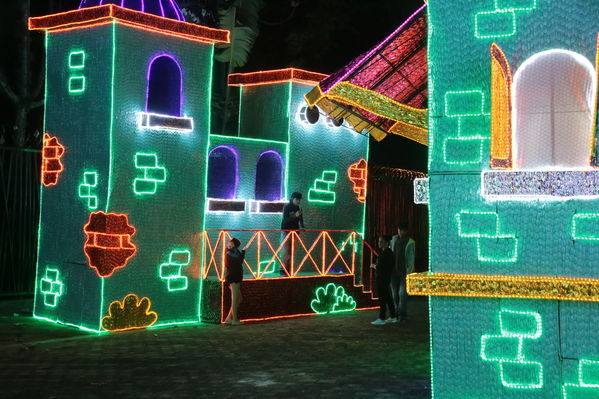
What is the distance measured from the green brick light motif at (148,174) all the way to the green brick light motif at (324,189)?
420 centimetres

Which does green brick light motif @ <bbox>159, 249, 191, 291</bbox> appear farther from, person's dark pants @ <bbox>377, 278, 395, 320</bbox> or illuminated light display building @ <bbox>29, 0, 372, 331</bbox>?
person's dark pants @ <bbox>377, 278, 395, 320</bbox>

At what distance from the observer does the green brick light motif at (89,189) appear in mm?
14586

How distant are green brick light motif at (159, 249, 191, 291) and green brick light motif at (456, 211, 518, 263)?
8.38 m

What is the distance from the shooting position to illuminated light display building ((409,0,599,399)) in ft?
24.2

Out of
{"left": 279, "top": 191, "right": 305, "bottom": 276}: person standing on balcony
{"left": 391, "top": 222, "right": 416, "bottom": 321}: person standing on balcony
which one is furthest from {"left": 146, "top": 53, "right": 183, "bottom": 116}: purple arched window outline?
{"left": 391, "top": 222, "right": 416, "bottom": 321}: person standing on balcony

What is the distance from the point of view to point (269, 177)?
60.7ft

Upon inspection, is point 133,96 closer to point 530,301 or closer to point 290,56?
point 530,301

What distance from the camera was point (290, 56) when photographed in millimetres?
27969

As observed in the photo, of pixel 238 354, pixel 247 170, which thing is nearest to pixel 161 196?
pixel 247 170

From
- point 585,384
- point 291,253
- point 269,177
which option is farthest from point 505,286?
point 269,177

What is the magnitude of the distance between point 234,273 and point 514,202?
8.28 meters

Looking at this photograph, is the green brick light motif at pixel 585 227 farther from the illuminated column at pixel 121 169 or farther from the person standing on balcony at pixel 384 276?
the illuminated column at pixel 121 169

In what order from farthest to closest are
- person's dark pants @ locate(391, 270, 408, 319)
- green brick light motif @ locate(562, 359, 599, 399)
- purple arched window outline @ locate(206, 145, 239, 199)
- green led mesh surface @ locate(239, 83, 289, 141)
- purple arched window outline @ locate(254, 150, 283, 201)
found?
green led mesh surface @ locate(239, 83, 289, 141), purple arched window outline @ locate(254, 150, 283, 201), purple arched window outline @ locate(206, 145, 239, 199), person's dark pants @ locate(391, 270, 408, 319), green brick light motif @ locate(562, 359, 599, 399)

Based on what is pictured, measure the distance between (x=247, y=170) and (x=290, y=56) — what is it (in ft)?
36.7
